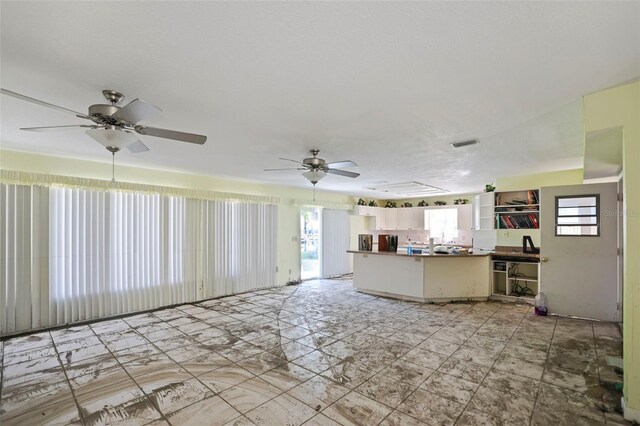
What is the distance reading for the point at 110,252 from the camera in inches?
185

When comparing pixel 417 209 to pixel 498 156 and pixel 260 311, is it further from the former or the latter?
pixel 260 311

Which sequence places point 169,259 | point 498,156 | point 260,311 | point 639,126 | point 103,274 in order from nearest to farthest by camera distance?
point 639,126
point 498,156
point 103,274
point 260,311
point 169,259

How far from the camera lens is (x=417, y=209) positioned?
9.51 metres

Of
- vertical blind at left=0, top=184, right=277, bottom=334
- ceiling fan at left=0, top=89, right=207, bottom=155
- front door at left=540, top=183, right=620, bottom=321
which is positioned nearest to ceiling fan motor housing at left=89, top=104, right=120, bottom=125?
ceiling fan at left=0, top=89, right=207, bottom=155

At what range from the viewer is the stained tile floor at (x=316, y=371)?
2.26 metres

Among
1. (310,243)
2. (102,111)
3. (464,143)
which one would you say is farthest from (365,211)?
(102,111)

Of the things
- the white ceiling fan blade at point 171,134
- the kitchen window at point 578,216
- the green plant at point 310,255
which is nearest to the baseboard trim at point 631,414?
the kitchen window at point 578,216

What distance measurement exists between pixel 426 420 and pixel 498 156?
356 centimetres

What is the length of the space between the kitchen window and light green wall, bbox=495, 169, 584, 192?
1.21 meters

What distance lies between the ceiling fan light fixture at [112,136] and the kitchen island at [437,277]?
466 centimetres

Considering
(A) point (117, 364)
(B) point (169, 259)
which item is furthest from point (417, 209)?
(A) point (117, 364)

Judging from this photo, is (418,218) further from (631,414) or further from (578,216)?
(631,414)

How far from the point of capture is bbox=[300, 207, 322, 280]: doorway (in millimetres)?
8117

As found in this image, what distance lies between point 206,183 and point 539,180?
21.0 feet
